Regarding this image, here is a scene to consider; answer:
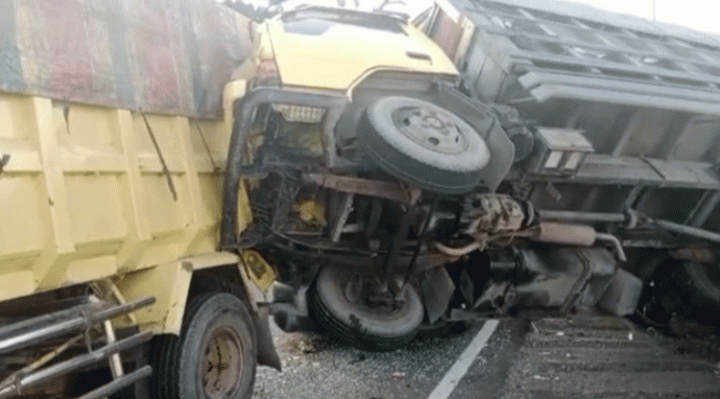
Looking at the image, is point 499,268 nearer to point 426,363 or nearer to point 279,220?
point 426,363

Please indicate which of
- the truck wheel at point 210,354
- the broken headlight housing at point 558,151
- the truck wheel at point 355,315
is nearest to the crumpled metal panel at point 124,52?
the truck wheel at point 210,354

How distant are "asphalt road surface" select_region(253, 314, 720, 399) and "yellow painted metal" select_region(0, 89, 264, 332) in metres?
1.41

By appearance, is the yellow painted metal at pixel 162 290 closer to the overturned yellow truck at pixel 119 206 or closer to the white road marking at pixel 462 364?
the overturned yellow truck at pixel 119 206

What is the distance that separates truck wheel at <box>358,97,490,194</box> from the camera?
328 centimetres

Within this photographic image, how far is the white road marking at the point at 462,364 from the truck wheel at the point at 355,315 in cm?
41

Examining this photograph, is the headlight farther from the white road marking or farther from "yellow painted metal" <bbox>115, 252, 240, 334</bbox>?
the white road marking

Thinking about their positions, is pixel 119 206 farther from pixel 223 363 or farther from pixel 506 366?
pixel 506 366

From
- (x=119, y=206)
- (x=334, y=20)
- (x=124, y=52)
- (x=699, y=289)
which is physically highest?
(x=124, y=52)

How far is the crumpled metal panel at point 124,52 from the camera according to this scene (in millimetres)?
2236

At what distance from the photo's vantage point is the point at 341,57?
12.3 feet

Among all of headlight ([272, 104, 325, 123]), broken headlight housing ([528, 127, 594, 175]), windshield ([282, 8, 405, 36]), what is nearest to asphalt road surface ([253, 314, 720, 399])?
broken headlight housing ([528, 127, 594, 175])

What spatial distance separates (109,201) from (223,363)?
1197 mm

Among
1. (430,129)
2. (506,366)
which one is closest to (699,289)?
(506,366)

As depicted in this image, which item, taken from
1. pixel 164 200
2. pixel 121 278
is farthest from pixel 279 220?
pixel 121 278
